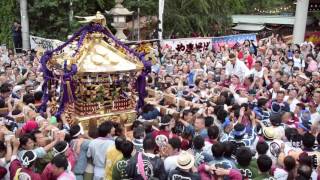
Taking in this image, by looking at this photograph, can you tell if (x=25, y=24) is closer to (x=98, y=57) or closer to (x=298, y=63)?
(x=98, y=57)

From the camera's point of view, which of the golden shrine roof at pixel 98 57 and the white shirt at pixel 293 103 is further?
the white shirt at pixel 293 103

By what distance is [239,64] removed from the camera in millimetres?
10039

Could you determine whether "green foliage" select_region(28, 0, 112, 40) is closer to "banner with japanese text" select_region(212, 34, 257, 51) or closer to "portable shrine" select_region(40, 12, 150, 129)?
"banner with japanese text" select_region(212, 34, 257, 51)

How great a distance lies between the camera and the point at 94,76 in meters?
7.07

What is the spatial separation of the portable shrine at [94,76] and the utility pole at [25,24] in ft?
30.0

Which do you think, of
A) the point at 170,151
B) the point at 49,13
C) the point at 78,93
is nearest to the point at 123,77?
the point at 78,93

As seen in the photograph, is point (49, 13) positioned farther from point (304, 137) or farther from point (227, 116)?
point (304, 137)

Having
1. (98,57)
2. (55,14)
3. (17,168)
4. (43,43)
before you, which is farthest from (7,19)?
(17,168)

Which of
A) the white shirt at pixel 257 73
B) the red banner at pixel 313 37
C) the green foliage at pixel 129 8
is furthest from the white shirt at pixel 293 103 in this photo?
the red banner at pixel 313 37

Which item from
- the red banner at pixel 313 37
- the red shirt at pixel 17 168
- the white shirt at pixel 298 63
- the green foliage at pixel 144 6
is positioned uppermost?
the green foliage at pixel 144 6

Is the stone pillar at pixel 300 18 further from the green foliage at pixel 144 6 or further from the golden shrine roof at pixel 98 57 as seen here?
the golden shrine roof at pixel 98 57

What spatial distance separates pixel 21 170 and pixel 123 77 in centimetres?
374

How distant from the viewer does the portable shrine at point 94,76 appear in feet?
23.0

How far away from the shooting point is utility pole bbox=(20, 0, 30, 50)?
1602cm
